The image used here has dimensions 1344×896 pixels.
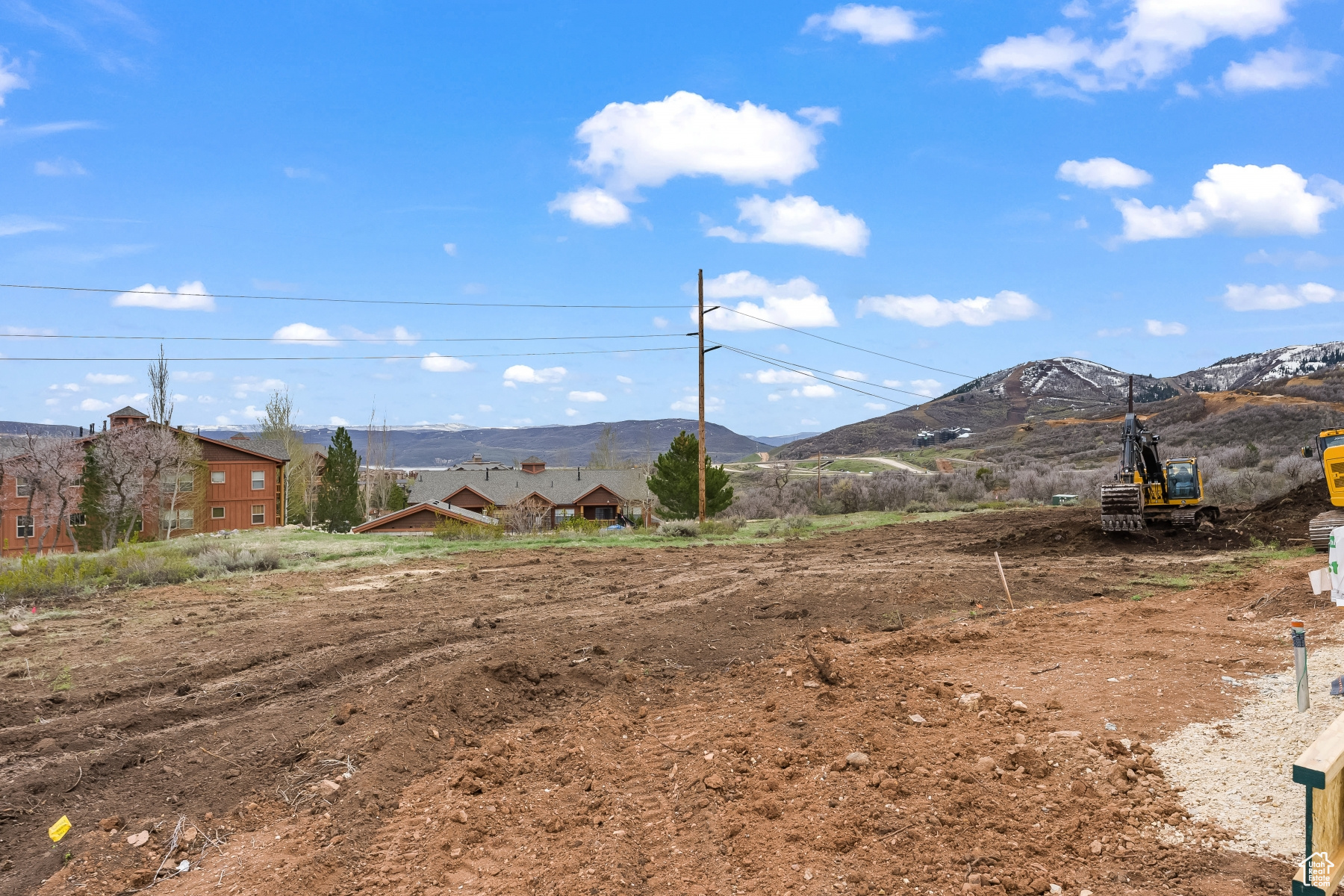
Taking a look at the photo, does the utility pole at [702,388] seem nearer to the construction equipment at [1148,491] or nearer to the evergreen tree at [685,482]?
the evergreen tree at [685,482]

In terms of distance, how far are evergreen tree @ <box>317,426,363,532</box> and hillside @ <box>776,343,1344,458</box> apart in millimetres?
86305

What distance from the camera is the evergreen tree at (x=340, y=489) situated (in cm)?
5038

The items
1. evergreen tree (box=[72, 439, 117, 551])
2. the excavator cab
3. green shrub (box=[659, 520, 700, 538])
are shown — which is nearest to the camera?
the excavator cab

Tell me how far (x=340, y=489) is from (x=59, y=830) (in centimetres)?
4780

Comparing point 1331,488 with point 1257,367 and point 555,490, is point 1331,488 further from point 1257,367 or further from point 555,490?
point 1257,367

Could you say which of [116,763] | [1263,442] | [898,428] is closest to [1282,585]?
[116,763]

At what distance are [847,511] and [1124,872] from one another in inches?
1530

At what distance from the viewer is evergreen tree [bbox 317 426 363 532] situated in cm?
5038

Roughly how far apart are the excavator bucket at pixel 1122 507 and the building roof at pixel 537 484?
41848 mm

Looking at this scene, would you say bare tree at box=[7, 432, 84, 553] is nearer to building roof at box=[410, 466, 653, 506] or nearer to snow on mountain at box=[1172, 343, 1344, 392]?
building roof at box=[410, 466, 653, 506]

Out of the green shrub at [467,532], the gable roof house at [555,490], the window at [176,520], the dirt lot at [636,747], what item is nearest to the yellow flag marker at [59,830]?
the dirt lot at [636,747]

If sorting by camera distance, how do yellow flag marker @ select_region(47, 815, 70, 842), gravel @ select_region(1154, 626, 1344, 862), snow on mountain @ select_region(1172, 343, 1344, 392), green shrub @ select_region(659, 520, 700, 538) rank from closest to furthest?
gravel @ select_region(1154, 626, 1344, 862) < yellow flag marker @ select_region(47, 815, 70, 842) < green shrub @ select_region(659, 520, 700, 538) < snow on mountain @ select_region(1172, 343, 1344, 392)

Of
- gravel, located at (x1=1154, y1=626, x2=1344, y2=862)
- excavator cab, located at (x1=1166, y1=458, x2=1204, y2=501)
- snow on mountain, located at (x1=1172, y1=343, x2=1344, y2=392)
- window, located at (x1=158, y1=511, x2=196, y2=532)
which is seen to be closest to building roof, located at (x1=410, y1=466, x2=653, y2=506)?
window, located at (x1=158, y1=511, x2=196, y2=532)

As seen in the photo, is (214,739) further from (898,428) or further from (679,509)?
(898,428)
